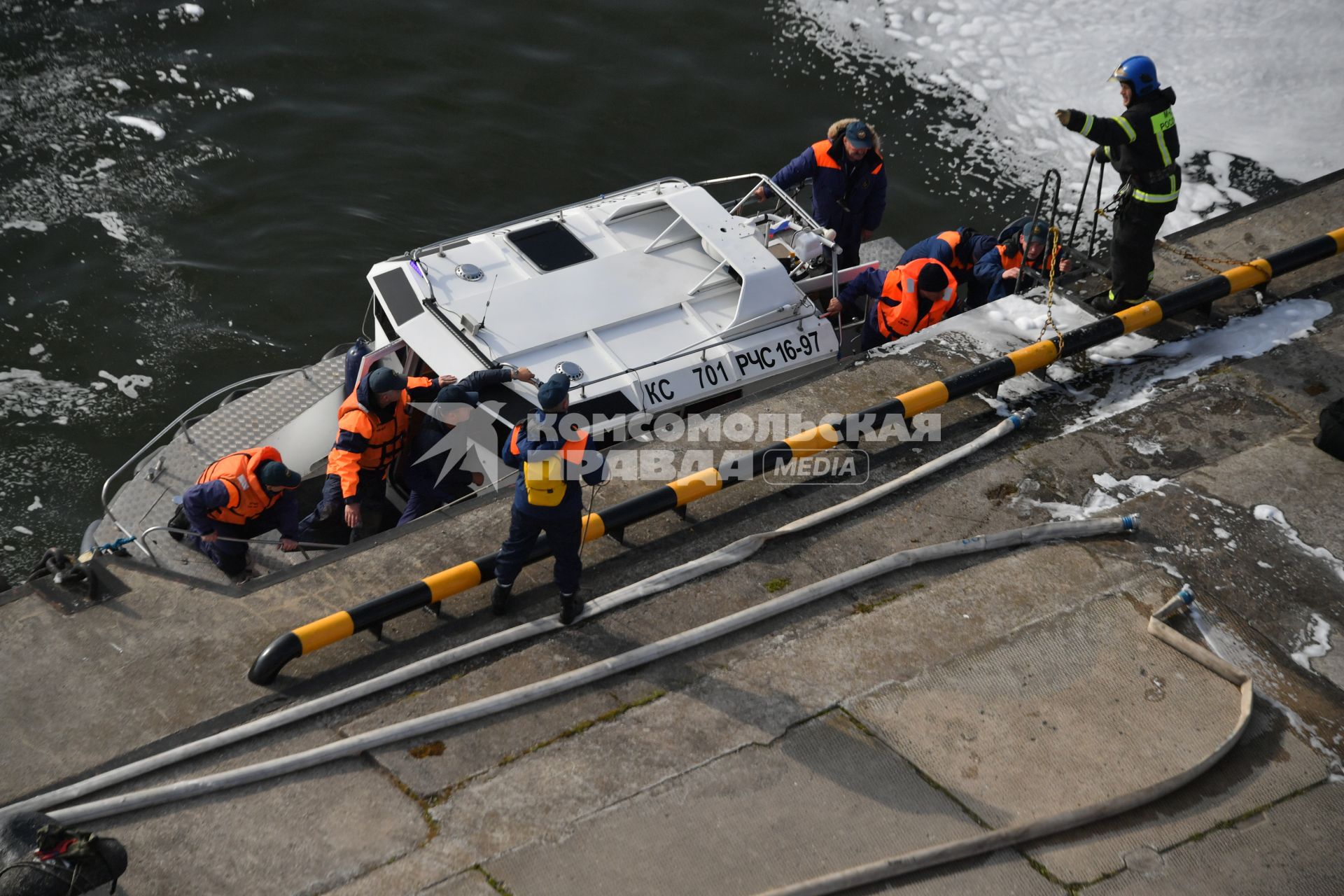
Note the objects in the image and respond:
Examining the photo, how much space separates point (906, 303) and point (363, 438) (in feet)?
12.6

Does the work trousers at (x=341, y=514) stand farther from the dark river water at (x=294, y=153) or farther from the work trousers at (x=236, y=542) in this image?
the dark river water at (x=294, y=153)

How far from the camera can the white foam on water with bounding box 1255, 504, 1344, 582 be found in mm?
5980

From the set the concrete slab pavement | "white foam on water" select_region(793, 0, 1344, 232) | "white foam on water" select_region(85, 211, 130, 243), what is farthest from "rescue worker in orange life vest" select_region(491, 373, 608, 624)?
"white foam on water" select_region(793, 0, 1344, 232)

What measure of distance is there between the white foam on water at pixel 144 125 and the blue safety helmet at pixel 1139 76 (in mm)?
9992

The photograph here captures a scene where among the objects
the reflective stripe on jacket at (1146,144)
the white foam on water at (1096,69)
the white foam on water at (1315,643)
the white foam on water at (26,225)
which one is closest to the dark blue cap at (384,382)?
the reflective stripe on jacket at (1146,144)

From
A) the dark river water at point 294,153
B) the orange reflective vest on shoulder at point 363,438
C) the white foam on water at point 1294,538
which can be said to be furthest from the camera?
the dark river water at point 294,153

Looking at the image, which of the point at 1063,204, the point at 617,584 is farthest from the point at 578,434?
the point at 1063,204

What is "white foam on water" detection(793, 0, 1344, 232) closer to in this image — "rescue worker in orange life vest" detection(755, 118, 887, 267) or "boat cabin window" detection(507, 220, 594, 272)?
"rescue worker in orange life vest" detection(755, 118, 887, 267)

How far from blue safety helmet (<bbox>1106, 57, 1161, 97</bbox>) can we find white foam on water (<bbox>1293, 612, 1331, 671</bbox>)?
10.5 feet

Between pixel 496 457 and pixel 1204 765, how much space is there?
4506mm

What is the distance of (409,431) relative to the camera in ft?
25.0

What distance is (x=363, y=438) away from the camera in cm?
710

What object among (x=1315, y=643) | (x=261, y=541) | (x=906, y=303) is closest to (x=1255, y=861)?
(x=1315, y=643)

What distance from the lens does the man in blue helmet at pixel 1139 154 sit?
664 cm
